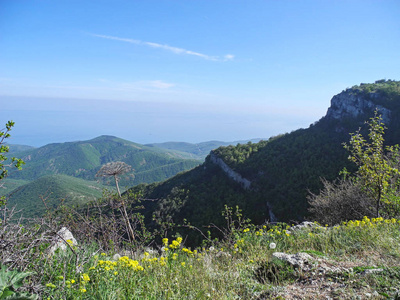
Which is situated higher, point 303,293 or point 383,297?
point 383,297

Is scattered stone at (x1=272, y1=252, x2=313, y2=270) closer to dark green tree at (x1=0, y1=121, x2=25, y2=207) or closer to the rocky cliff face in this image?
dark green tree at (x1=0, y1=121, x2=25, y2=207)

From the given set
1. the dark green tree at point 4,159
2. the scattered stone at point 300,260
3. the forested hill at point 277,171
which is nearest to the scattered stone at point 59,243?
the dark green tree at point 4,159

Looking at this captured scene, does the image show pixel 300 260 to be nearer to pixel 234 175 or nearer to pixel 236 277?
pixel 236 277

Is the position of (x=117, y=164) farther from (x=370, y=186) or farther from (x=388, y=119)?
(x=388, y=119)

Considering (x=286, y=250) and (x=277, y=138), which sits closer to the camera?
(x=286, y=250)

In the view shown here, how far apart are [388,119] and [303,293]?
179ft

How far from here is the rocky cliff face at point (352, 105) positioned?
167ft

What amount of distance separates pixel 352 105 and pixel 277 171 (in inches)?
1099

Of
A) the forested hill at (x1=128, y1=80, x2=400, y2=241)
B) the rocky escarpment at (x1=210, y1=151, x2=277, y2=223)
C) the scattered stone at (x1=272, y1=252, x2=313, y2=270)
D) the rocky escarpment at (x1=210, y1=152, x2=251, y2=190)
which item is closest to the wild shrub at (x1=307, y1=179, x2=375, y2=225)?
the scattered stone at (x1=272, y1=252, x2=313, y2=270)

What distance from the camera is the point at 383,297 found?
2480 millimetres

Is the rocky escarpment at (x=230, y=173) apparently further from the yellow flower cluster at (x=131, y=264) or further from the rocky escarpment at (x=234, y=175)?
the yellow flower cluster at (x=131, y=264)

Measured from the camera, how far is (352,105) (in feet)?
182

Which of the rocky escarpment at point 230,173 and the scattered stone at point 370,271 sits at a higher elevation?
the scattered stone at point 370,271

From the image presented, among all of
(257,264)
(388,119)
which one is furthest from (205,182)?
(257,264)
